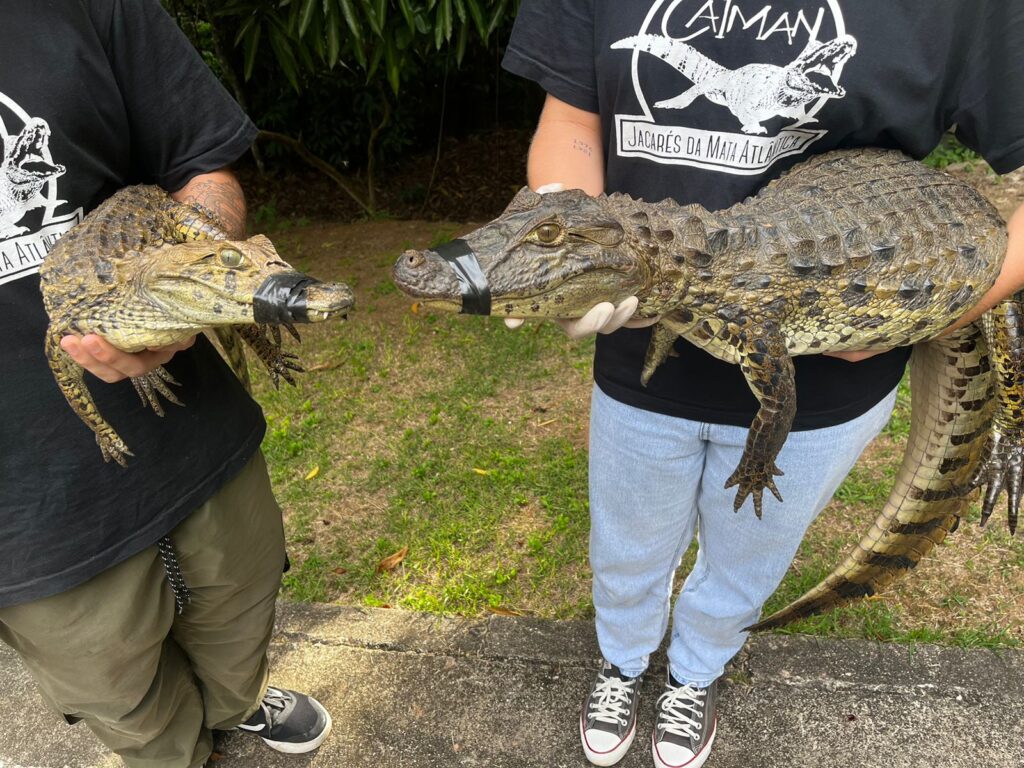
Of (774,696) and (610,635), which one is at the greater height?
(610,635)

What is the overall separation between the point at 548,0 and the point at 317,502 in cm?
235

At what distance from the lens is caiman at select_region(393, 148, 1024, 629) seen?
1.23 m

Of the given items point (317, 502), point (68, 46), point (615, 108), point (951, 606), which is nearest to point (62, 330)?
point (68, 46)

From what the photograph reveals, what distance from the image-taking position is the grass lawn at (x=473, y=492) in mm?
2689

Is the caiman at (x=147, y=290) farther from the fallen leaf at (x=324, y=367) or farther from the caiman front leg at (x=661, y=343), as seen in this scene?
the fallen leaf at (x=324, y=367)

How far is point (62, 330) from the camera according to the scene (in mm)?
1383

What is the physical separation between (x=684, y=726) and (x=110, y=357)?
186 cm

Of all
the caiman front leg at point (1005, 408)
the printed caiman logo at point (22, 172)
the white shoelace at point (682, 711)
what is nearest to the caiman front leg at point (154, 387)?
the printed caiman logo at point (22, 172)

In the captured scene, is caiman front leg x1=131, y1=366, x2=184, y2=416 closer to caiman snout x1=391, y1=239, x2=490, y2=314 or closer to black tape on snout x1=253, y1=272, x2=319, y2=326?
black tape on snout x1=253, y1=272, x2=319, y2=326

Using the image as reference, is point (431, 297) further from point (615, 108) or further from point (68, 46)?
point (68, 46)

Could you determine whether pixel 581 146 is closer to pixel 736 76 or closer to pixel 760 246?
pixel 736 76

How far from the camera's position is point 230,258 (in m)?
1.30

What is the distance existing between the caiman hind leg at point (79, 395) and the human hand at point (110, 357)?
0.12ft

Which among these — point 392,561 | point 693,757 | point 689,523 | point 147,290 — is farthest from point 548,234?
point 392,561
